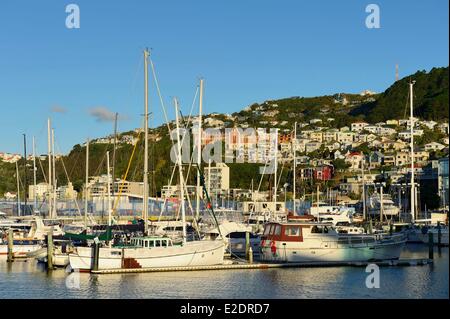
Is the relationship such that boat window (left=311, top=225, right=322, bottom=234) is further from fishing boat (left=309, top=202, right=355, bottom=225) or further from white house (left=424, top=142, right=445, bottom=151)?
white house (left=424, top=142, right=445, bottom=151)

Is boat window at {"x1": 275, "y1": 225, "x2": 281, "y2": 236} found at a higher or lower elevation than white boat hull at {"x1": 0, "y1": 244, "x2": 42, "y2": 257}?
higher

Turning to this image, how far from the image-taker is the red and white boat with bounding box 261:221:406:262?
129ft


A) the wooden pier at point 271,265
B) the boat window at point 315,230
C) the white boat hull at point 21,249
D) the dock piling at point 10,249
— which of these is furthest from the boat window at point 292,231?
the dock piling at point 10,249

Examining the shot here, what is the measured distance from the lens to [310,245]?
39344 mm

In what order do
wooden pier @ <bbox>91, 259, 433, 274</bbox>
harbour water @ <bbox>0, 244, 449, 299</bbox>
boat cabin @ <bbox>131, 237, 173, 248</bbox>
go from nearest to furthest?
harbour water @ <bbox>0, 244, 449, 299</bbox>, wooden pier @ <bbox>91, 259, 433, 274</bbox>, boat cabin @ <bbox>131, 237, 173, 248</bbox>

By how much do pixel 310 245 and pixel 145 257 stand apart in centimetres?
884

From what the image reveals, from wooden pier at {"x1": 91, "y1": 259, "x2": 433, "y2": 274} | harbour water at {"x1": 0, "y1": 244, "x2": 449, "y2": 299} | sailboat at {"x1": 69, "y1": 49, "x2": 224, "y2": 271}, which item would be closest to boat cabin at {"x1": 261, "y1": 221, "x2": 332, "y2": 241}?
wooden pier at {"x1": 91, "y1": 259, "x2": 433, "y2": 274}

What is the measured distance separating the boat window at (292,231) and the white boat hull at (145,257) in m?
4.47

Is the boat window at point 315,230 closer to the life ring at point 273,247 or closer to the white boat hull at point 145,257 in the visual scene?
the life ring at point 273,247

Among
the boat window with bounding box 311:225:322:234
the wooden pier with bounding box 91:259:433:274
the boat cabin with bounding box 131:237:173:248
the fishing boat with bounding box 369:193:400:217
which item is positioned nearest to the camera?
the wooden pier with bounding box 91:259:433:274

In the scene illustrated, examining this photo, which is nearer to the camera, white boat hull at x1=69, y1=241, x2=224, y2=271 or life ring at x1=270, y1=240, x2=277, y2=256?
white boat hull at x1=69, y1=241, x2=224, y2=271

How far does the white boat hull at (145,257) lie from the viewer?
3578cm
